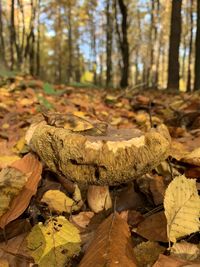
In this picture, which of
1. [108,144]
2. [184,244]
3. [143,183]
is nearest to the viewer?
[184,244]

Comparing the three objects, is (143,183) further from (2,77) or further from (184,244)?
(2,77)

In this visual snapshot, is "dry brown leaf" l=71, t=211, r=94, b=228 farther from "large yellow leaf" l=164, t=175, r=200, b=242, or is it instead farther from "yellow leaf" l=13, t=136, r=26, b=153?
"yellow leaf" l=13, t=136, r=26, b=153

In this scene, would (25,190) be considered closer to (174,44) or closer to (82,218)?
(82,218)

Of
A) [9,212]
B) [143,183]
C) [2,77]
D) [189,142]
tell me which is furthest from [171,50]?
[9,212]

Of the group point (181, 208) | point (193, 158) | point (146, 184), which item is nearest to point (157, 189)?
point (146, 184)

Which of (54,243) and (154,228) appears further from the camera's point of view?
(154,228)
